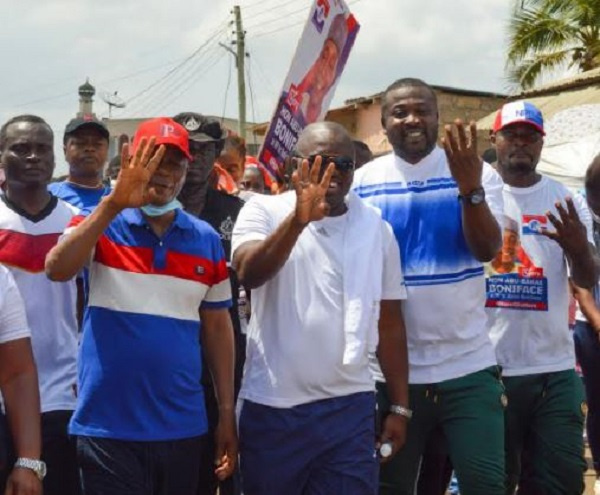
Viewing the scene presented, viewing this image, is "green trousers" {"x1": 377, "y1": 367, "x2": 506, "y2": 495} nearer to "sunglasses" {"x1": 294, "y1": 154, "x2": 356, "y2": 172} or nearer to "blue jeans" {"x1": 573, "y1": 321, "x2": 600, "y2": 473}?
"sunglasses" {"x1": 294, "y1": 154, "x2": 356, "y2": 172}

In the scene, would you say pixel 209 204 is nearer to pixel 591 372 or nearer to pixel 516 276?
pixel 516 276

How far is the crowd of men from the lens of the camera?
377cm

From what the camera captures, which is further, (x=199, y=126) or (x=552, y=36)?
(x=552, y=36)

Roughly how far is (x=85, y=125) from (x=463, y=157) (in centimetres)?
218

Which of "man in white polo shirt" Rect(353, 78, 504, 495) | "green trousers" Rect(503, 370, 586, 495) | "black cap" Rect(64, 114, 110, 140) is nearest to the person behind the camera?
"man in white polo shirt" Rect(353, 78, 504, 495)

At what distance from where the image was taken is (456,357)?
15.2ft

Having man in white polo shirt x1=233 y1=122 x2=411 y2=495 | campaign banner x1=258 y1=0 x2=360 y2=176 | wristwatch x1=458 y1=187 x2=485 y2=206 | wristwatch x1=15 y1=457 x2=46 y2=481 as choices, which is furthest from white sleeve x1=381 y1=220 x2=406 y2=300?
campaign banner x1=258 y1=0 x2=360 y2=176

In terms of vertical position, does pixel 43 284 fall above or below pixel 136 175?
below

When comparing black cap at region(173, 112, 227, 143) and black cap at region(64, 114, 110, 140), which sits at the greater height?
black cap at region(64, 114, 110, 140)

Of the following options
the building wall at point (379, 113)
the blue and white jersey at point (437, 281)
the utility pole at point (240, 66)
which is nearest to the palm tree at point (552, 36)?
the building wall at point (379, 113)

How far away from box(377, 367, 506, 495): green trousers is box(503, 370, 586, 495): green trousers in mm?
440

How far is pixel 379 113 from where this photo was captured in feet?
72.6

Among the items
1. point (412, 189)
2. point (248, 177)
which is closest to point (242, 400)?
point (412, 189)

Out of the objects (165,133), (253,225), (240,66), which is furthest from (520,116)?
(240,66)
